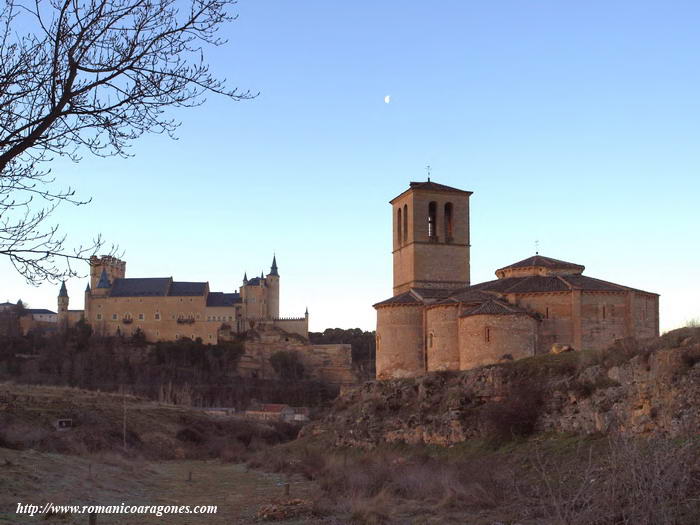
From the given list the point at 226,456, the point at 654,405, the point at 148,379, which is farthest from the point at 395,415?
the point at 148,379

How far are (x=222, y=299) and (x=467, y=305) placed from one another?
6388cm

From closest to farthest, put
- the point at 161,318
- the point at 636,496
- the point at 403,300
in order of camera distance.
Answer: the point at 636,496 < the point at 403,300 < the point at 161,318

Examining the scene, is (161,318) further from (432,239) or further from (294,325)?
(432,239)

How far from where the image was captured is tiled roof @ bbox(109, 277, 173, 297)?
292 feet

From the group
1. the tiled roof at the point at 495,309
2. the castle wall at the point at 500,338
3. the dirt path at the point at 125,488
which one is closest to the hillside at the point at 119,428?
the dirt path at the point at 125,488

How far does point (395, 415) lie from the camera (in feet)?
88.8

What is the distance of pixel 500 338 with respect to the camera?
2755 centimetres

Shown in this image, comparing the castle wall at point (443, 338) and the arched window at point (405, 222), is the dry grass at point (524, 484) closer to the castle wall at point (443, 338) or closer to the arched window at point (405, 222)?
the castle wall at point (443, 338)

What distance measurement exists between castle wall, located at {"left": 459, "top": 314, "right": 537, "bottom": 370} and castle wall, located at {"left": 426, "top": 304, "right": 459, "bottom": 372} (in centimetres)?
187

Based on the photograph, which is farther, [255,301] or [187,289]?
[255,301]

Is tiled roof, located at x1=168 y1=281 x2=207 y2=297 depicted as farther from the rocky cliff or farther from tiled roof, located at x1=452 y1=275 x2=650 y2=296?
tiled roof, located at x1=452 y1=275 x2=650 y2=296

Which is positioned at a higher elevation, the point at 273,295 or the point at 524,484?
the point at 273,295

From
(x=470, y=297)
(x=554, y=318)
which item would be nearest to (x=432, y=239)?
(x=470, y=297)

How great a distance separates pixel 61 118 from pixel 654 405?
12.9 m
